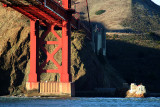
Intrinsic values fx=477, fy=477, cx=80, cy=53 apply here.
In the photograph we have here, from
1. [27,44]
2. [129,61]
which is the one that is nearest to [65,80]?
[27,44]

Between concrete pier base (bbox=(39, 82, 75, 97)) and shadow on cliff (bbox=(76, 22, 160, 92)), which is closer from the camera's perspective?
concrete pier base (bbox=(39, 82, 75, 97))

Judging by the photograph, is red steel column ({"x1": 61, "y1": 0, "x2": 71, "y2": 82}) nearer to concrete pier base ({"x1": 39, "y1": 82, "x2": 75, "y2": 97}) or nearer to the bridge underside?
the bridge underside

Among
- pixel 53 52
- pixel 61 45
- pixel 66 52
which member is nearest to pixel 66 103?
pixel 66 52

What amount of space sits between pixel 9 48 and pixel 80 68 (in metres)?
10.6

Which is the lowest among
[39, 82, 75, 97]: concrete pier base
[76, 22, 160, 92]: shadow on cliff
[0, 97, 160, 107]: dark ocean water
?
[0, 97, 160, 107]: dark ocean water

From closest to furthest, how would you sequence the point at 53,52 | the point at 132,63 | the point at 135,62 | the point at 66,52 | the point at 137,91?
Result: the point at 66,52
the point at 53,52
the point at 137,91
the point at 132,63
the point at 135,62

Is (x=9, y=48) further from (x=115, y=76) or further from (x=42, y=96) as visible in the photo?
(x=115, y=76)

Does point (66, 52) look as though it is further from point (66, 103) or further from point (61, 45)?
point (66, 103)

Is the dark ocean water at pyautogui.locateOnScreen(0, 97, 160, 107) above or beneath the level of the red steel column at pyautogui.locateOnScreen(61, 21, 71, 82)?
beneath

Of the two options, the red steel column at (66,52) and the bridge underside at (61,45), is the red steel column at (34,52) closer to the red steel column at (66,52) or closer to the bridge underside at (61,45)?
the bridge underside at (61,45)

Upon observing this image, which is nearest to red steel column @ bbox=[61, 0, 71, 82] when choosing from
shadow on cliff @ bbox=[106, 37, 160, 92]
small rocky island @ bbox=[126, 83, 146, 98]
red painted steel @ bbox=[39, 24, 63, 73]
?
red painted steel @ bbox=[39, 24, 63, 73]

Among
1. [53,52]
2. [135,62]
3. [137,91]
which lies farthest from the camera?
[135,62]

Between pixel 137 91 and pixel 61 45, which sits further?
Answer: pixel 137 91

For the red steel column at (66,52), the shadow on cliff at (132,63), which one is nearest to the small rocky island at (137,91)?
the shadow on cliff at (132,63)
